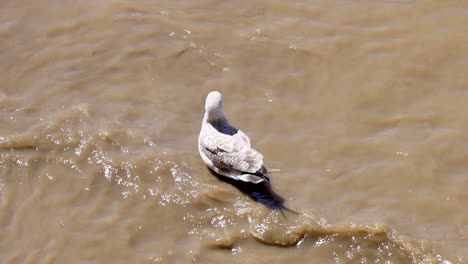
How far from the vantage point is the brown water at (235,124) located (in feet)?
21.5

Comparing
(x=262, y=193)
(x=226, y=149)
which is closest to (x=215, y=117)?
(x=226, y=149)

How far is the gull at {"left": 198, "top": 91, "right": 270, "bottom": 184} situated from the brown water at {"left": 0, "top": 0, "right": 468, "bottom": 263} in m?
0.28

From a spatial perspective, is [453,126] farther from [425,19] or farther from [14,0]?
[14,0]

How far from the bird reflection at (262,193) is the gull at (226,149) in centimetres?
17

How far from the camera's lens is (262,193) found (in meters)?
6.95

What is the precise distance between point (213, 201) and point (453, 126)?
10.1 feet

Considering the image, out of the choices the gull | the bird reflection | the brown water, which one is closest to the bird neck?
the gull

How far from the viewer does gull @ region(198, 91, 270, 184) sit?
667 centimetres

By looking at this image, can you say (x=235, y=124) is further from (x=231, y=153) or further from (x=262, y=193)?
(x=262, y=193)

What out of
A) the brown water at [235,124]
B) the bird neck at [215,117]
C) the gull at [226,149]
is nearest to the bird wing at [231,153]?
the gull at [226,149]

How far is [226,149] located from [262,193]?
645mm

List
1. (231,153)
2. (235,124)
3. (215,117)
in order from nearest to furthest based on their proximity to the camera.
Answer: (231,153)
(215,117)
(235,124)

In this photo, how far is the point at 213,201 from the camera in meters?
6.93

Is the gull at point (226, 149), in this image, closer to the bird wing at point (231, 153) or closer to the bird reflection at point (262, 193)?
the bird wing at point (231, 153)
